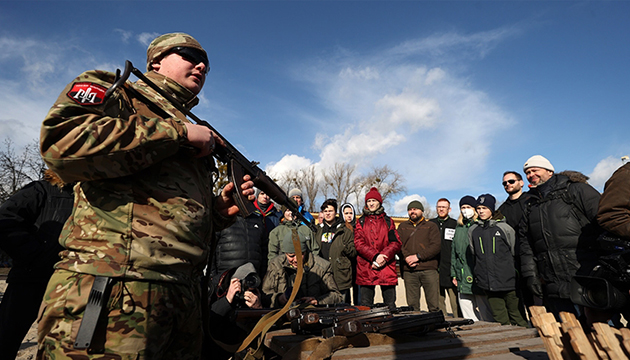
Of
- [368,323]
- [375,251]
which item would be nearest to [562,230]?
[368,323]

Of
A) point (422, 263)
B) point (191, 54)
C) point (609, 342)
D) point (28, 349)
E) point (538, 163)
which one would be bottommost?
point (28, 349)

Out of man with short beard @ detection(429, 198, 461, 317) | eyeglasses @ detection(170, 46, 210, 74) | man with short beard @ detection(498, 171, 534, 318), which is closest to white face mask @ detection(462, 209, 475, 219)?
man with short beard @ detection(498, 171, 534, 318)

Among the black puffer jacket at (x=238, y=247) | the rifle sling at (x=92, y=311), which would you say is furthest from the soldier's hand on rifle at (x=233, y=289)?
the rifle sling at (x=92, y=311)

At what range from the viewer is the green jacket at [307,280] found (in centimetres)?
496

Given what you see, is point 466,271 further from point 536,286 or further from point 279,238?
point 279,238

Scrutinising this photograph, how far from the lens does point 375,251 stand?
6336 mm

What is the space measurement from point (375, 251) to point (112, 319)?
17.6 ft

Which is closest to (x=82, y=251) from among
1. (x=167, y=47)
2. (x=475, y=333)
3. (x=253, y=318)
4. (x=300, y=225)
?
(x=167, y=47)

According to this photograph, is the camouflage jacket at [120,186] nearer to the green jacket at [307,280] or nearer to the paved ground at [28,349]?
the green jacket at [307,280]

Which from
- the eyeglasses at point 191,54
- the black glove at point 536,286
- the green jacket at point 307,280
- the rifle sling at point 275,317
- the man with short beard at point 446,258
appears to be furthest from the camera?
the man with short beard at point 446,258

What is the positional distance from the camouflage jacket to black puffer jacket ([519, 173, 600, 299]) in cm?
400

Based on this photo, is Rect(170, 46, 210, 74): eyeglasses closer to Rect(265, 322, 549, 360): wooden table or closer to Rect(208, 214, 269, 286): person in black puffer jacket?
Rect(265, 322, 549, 360): wooden table

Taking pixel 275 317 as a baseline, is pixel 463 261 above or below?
above

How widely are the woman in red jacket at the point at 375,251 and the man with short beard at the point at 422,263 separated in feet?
1.25
